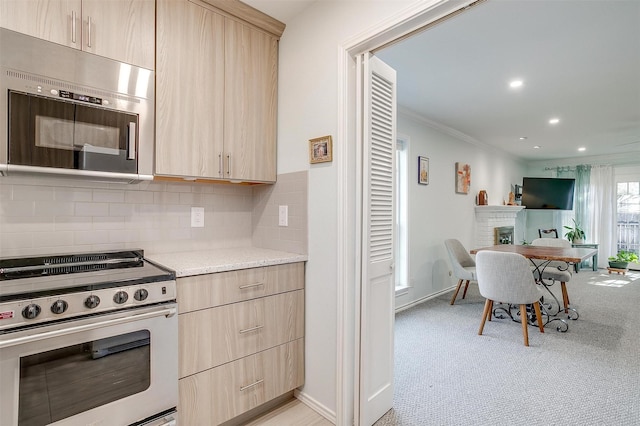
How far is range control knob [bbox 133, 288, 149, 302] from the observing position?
136 cm

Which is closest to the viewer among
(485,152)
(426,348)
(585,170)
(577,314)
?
(426,348)

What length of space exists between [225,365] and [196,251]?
0.82 m

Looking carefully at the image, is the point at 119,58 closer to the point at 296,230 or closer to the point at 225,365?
the point at 296,230

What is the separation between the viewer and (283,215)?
2186mm

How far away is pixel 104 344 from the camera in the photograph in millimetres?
1310

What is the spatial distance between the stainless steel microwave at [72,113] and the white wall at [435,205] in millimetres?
3124

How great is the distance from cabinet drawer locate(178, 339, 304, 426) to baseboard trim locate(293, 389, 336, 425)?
101 mm

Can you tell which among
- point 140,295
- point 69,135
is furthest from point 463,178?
point 69,135

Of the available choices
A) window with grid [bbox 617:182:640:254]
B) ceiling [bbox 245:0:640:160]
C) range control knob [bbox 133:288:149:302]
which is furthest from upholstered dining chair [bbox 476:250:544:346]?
window with grid [bbox 617:182:640:254]

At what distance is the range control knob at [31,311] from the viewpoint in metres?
1.12

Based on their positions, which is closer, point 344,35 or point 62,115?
point 62,115

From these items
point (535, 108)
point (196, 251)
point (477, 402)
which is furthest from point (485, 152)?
point (196, 251)

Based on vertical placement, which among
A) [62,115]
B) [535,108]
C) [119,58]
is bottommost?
[62,115]

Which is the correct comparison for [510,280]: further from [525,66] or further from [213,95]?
[213,95]
